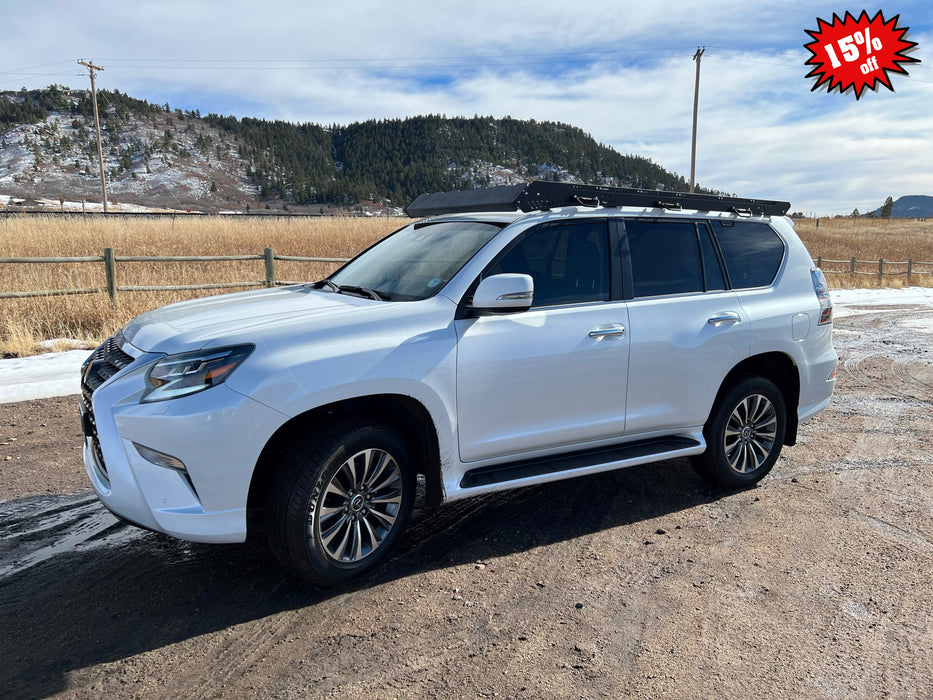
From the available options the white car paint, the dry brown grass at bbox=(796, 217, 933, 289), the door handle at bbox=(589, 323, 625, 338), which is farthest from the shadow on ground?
the dry brown grass at bbox=(796, 217, 933, 289)

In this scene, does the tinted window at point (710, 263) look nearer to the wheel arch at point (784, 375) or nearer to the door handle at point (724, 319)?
the door handle at point (724, 319)

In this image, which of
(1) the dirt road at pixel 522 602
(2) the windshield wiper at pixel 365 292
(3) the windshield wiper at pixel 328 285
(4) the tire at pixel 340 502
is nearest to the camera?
(1) the dirt road at pixel 522 602

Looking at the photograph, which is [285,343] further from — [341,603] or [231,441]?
[341,603]

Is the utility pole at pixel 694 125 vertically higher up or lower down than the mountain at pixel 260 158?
lower down

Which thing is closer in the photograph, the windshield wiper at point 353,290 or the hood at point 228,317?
the hood at point 228,317

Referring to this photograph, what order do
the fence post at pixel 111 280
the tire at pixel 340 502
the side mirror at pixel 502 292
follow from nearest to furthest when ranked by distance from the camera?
1. the tire at pixel 340 502
2. the side mirror at pixel 502 292
3. the fence post at pixel 111 280

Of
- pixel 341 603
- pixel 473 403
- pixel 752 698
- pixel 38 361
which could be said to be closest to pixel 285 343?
pixel 473 403

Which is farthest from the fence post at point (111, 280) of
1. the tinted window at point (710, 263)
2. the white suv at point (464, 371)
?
the tinted window at point (710, 263)

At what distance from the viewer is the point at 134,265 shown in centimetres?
1399

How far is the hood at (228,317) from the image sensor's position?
309cm

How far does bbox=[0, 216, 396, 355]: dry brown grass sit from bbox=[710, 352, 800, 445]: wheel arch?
8333mm

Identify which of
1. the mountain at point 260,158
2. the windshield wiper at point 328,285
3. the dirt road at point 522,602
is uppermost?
the mountain at point 260,158

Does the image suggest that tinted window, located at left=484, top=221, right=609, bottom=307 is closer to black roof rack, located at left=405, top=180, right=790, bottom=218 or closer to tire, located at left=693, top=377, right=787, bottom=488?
black roof rack, located at left=405, top=180, right=790, bottom=218

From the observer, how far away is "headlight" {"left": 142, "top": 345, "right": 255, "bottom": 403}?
9.56ft
